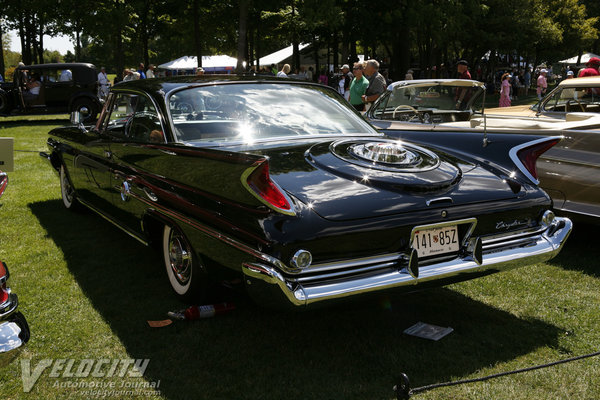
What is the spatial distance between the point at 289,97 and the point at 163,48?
2748 inches

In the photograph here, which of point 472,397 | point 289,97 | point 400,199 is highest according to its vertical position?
point 289,97

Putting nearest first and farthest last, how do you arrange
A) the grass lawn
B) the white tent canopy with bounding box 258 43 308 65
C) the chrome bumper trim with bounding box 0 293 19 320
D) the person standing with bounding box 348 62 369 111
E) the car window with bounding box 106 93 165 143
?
1. the chrome bumper trim with bounding box 0 293 19 320
2. the grass lawn
3. the car window with bounding box 106 93 165 143
4. the person standing with bounding box 348 62 369 111
5. the white tent canopy with bounding box 258 43 308 65

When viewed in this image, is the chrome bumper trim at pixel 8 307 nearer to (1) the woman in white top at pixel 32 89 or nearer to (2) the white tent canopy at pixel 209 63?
(1) the woman in white top at pixel 32 89

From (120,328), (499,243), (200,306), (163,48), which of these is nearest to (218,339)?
(200,306)

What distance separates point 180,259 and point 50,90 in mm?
16595

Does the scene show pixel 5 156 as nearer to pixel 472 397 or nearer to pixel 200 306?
pixel 200 306

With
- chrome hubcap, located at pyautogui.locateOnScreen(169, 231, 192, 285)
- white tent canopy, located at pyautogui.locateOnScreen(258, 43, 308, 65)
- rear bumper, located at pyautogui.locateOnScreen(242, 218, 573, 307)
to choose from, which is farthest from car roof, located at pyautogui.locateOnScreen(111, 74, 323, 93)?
white tent canopy, located at pyautogui.locateOnScreen(258, 43, 308, 65)

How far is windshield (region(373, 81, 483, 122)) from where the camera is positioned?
7109 mm

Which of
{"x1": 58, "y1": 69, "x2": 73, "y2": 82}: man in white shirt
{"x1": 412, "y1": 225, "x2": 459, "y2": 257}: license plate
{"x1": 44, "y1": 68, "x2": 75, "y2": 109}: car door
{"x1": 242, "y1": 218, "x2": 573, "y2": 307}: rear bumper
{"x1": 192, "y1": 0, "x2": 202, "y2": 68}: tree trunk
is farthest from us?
{"x1": 192, "y1": 0, "x2": 202, "y2": 68}: tree trunk

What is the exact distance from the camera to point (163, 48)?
69875mm

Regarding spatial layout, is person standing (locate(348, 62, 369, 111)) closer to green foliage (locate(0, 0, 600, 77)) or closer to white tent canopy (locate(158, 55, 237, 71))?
green foliage (locate(0, 0, 600, 77))

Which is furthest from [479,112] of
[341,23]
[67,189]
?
[341,23]

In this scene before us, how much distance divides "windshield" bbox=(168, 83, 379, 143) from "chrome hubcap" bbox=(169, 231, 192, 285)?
697mm

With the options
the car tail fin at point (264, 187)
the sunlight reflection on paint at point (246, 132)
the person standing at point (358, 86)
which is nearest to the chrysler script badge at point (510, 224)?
the car tail fin at point (264, 187)
